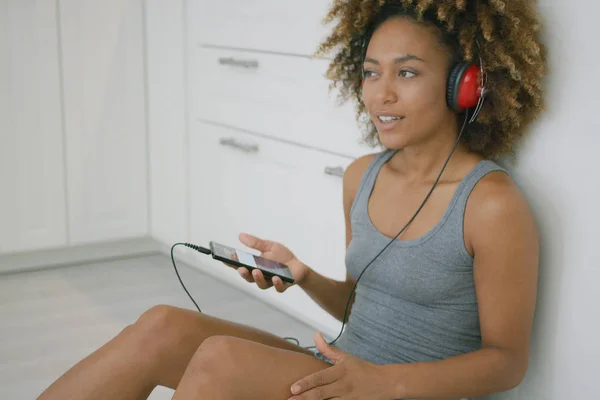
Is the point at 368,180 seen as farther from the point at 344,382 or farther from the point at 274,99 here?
the point at 274,99

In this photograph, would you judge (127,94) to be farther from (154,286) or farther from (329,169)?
(329,169)

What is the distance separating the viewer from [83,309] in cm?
217

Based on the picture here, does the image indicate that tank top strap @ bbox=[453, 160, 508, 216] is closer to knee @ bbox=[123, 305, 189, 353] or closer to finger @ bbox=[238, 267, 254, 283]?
finger @ bbox=[238, 267, 254, 283]

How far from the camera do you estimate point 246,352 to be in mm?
1064

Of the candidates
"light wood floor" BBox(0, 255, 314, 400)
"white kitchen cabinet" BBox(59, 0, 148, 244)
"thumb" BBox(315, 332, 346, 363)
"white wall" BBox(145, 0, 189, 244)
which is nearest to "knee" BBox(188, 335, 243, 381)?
"thumb" BBox(315, 332, 346, 363)

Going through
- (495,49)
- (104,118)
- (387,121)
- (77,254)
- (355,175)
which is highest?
(495,49)

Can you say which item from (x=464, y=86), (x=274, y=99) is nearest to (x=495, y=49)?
(x=464, y=86)

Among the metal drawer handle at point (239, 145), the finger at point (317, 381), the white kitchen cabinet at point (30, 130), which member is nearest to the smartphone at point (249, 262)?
the finger at point (317, 381)

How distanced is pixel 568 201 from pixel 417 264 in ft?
0.77

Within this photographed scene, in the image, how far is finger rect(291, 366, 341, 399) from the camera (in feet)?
3.31

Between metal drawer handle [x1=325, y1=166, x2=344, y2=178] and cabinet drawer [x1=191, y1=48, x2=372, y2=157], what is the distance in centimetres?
4

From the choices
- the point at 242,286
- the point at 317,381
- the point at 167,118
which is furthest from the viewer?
the point at 167,118

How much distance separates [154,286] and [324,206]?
2.41 feet

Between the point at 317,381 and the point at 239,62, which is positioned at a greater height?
the point at 239,62
